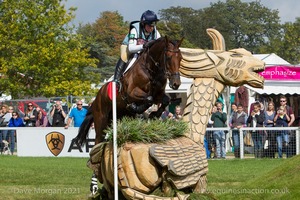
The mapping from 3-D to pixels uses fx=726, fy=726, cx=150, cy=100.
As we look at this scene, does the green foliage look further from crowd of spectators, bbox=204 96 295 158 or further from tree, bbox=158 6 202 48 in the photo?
tree, bbox=158 6 202 48

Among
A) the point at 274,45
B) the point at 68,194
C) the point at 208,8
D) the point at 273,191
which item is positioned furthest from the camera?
the point at 208,8

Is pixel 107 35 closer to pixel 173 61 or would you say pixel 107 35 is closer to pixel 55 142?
pixel 55 142

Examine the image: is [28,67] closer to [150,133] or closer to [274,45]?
[150,133]

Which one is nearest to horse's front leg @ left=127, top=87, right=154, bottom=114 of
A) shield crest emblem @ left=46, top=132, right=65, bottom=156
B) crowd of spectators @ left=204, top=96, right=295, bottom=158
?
crowd of spectators @ left=204, top=96, right=295, bottom=158

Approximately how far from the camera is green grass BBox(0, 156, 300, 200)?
33.6 feet

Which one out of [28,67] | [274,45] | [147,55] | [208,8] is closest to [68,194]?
[147,55]

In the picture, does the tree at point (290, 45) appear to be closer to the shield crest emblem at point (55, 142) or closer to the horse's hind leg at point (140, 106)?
the shield crest emblem at point (55, 142)

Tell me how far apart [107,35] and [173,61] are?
8212cm

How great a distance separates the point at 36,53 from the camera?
3894 centimetres

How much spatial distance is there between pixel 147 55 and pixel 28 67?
2866 centimetres

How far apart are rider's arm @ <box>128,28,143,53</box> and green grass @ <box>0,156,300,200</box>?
2.49 metres

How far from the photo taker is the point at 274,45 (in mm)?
74188

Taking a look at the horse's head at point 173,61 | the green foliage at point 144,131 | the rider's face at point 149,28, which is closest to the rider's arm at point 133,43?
the rider's face at point 149,28

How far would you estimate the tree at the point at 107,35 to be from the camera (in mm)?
76062
